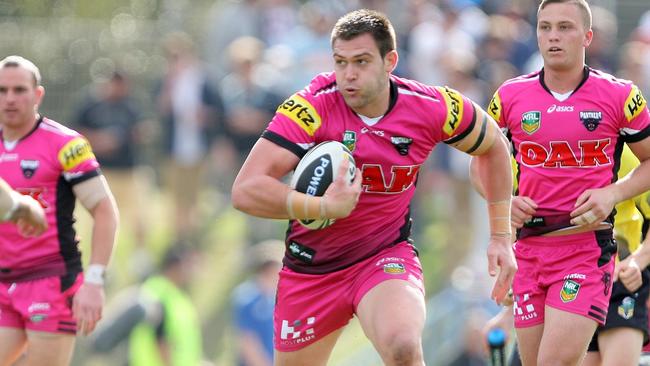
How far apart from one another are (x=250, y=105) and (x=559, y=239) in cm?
800

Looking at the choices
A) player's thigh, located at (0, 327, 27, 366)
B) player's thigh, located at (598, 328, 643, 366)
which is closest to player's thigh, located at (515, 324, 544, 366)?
player's thigh, located at (598, 328, 643, 366)

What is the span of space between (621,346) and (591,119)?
5.05 feet

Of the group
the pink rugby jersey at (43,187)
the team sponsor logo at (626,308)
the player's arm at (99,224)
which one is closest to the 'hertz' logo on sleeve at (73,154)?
the pink rugby jersey at (43,187)

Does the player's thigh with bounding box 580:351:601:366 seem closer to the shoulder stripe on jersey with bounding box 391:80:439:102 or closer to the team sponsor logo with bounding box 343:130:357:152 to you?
the shoulder stripe on jersey with bounding box 391:80:439:102

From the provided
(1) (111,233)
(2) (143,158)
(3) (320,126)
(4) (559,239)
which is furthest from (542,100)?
(2) (143,158)

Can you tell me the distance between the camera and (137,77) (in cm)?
1844

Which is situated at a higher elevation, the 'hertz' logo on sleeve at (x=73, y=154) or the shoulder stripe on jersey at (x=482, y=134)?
the shoulder stripe on jersey at (x=482, y=134)

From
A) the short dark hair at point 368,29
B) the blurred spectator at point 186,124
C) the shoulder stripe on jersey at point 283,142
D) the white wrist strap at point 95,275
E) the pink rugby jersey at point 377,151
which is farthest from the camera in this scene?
the blurred spectator at point 186,124

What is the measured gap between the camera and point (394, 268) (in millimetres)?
8453

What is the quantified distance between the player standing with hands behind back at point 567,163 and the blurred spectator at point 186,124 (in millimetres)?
8035

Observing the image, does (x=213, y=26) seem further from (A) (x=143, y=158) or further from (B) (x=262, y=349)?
(B) (x=262, y=349)

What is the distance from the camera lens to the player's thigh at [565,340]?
27.8 feet

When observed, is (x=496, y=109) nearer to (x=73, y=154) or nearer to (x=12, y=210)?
(x=73, y=154)

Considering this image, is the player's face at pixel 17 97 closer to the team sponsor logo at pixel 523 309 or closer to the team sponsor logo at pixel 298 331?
the team sponsor logo at pixel 298 331
